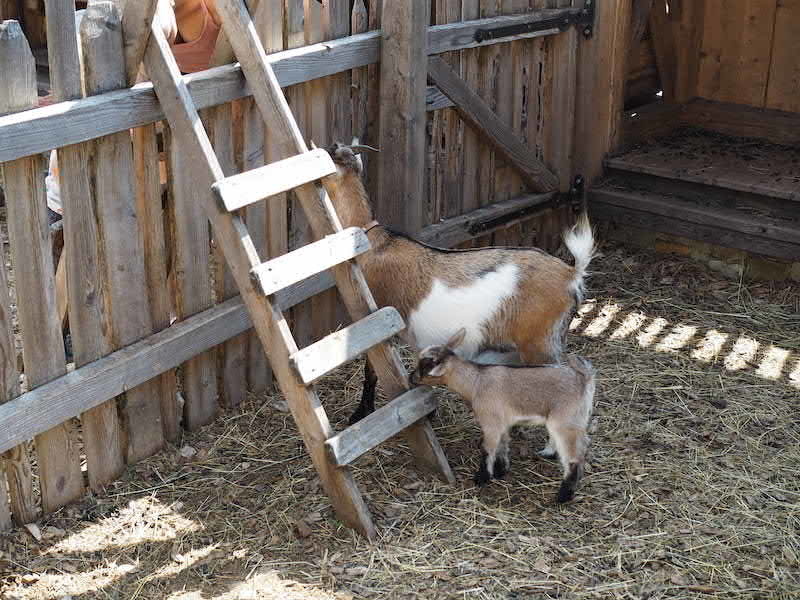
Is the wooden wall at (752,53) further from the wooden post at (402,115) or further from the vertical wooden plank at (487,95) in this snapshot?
the wooden post at (402,115)

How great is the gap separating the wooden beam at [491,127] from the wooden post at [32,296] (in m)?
2.63

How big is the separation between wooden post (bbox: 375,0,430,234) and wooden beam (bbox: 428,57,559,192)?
11.2 inches

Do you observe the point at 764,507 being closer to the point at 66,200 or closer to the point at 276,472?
the point at 276,472

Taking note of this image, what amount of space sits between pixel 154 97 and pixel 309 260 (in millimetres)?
913

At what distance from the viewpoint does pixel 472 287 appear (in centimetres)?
468

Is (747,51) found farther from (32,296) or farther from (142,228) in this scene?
(32,296)

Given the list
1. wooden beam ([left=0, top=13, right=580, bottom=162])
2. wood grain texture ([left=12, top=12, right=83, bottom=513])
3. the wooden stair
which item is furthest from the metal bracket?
wood grain texture ([left=12, top=12, right=83, bottom=513])

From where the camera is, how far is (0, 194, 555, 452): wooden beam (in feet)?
12.9

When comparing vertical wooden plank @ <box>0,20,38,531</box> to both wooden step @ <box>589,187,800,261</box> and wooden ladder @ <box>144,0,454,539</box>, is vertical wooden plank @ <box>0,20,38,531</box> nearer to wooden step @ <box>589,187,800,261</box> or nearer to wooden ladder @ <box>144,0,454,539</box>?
wooden ladder @ <box>144,0,454,539</box>

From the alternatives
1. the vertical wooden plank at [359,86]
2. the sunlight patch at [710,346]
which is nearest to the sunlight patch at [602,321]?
the sunlight patch at [710,346]

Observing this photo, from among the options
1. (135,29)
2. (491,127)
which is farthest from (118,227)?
(491,127)

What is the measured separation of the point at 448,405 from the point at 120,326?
1702mm

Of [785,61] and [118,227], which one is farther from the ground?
[118,227]

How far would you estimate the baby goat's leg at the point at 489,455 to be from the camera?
435 cm
